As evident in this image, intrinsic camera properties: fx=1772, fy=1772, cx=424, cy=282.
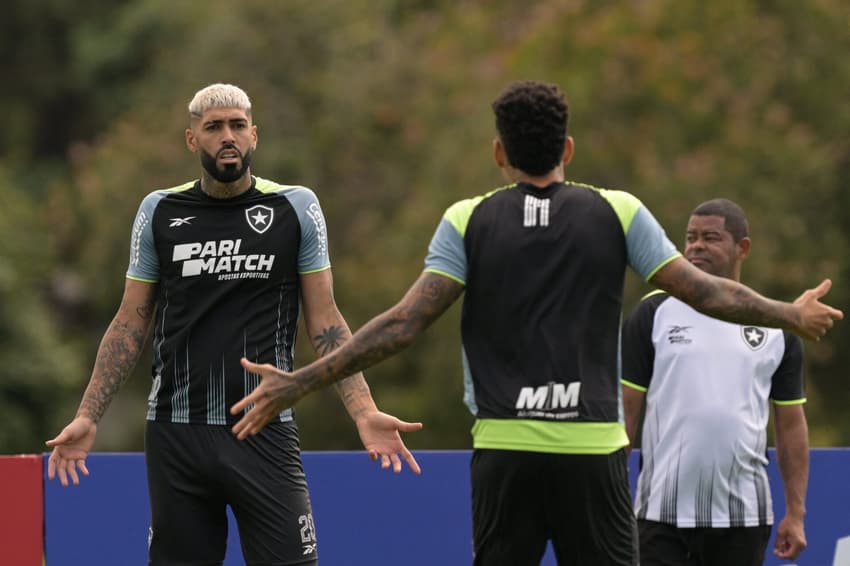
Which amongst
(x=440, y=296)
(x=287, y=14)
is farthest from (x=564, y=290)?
(x=287, y=14)

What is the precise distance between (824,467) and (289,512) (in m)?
3.59

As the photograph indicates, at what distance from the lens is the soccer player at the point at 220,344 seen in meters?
7.30

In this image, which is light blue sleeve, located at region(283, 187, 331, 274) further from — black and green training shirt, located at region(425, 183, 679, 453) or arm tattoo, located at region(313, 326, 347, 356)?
black and green training shirt, located at region(425, 183, 679, 453)

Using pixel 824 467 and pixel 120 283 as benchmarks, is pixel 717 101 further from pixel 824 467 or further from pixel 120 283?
pixel 824 467

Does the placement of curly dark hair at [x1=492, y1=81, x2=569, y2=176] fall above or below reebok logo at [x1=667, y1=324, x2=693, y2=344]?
above

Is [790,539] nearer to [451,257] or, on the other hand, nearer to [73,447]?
[451,257]

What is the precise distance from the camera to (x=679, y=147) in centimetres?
2892

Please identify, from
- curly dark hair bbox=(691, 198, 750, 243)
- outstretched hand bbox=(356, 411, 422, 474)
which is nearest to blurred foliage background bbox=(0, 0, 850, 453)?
curly dark hair bbox=(691, 198, 750, 243)

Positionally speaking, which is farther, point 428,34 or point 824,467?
point 428,34

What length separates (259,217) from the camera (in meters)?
7.50

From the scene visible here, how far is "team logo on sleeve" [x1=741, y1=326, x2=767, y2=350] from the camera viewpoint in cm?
808

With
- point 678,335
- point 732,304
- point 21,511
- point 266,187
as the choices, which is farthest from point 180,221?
point 21,511

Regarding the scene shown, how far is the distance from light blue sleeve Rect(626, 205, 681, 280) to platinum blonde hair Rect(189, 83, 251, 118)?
80.6 inches

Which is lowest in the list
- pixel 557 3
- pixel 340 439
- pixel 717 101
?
pixel 340 439
